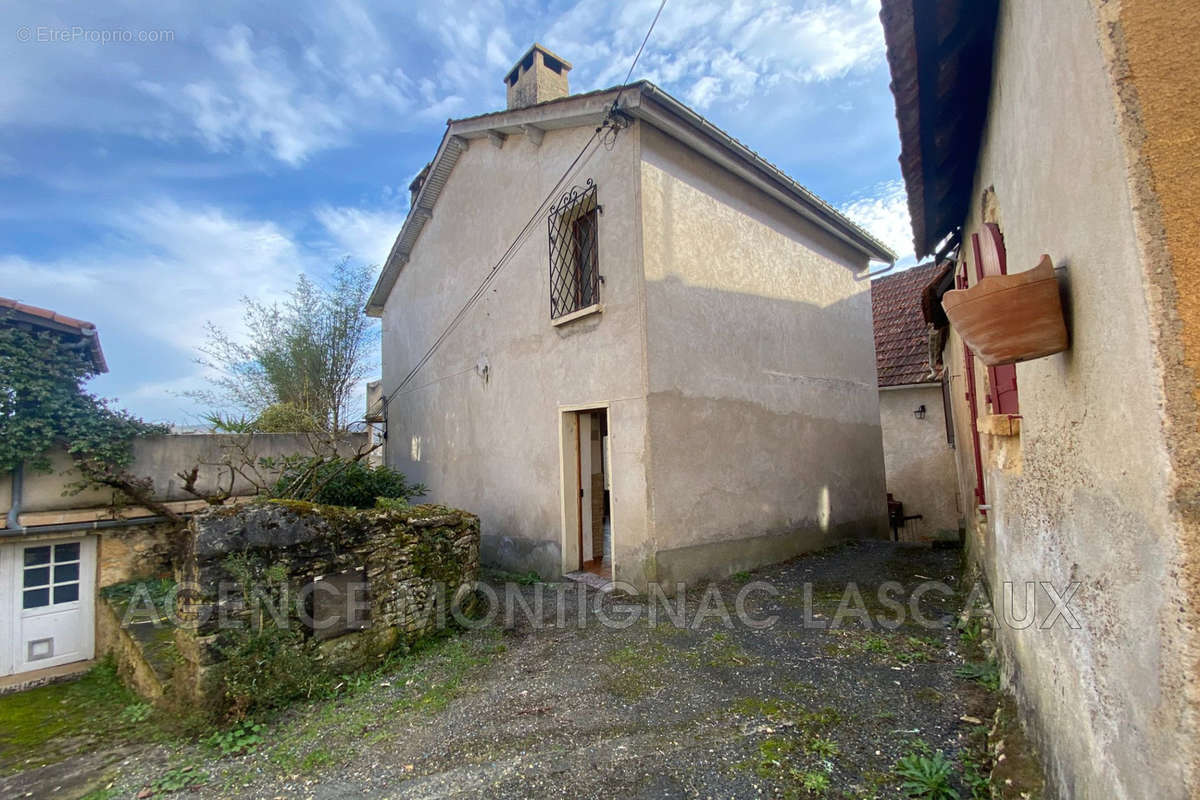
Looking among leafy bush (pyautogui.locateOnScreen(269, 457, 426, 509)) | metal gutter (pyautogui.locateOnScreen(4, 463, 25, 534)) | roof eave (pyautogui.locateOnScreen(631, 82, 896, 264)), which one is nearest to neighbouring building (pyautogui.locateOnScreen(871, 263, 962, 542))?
roof eave (pyautogui.locateOnScreen(631, 82, 896, 264))

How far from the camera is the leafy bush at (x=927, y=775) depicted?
2564 mm

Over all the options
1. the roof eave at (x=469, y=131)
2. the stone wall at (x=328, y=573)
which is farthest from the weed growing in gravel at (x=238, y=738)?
the roof eave at (x=469, y=131)

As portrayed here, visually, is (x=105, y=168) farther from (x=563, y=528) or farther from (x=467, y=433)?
(x=563, y=528)

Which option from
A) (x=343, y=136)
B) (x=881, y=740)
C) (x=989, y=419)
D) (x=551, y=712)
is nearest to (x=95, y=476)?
(x=343, y=136)

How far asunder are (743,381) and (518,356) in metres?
3.42

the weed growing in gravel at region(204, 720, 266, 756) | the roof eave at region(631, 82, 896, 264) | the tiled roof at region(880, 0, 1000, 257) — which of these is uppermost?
the roof eave at region(631, 82, 896, 264)

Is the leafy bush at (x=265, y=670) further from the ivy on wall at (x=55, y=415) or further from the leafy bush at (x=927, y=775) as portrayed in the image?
the ivy on wall at (x=55, y=415)

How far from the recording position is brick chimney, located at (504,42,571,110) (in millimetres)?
8625

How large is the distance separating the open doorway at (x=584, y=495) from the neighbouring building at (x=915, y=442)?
6777 mm

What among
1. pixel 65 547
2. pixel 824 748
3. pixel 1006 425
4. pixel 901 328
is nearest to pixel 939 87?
pixel 1006 425

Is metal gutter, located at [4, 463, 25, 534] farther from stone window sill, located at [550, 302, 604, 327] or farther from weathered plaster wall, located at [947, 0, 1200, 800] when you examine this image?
weathered plaster wall, located at [947, 0, 1200, 800]

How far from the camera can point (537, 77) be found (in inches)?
339

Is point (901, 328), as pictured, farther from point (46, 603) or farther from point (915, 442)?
point (46, 603)

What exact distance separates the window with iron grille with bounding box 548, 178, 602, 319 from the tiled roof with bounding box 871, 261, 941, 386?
762cm
